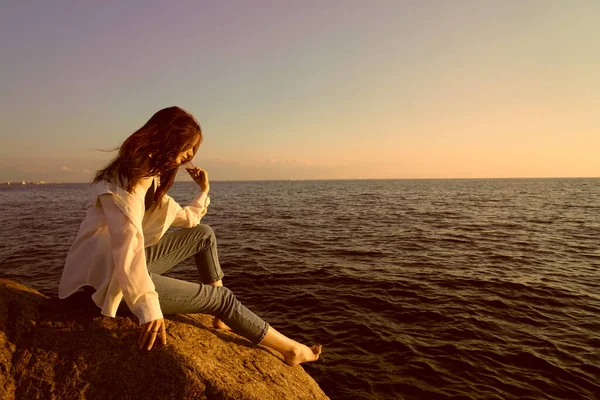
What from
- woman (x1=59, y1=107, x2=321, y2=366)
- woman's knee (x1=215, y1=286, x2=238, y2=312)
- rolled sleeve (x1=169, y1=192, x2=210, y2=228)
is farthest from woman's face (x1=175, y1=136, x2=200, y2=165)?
woman's knee (x1=215, y1=286, x2=238, y2=312)

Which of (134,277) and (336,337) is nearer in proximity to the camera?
(134,277)

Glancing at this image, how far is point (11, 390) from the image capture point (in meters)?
2.72

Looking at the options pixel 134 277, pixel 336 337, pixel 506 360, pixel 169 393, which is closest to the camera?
pixel 134 277

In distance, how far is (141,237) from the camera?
2.72m

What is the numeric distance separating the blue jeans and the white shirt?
35 cm

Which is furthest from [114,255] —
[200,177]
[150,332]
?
[200,177]

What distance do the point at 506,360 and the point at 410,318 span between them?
2072 mm

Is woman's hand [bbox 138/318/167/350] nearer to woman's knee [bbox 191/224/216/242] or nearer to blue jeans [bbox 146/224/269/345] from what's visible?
blue jeans [bbox 146/224/269/345]

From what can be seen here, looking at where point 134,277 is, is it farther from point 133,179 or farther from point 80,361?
point 80,361

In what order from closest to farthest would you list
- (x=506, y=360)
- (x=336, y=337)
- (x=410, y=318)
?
1. (x=506, y=360)
2. (x=336, y=337)
3. (x=410, y=318)

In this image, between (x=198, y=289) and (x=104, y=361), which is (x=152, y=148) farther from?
(x=104, y=361)

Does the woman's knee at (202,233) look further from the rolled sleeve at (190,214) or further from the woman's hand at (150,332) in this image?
the woman's hand at (150,332)

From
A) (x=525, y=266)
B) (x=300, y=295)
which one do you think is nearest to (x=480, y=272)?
(x=525, y=266)

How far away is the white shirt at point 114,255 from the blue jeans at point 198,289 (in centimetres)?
35
